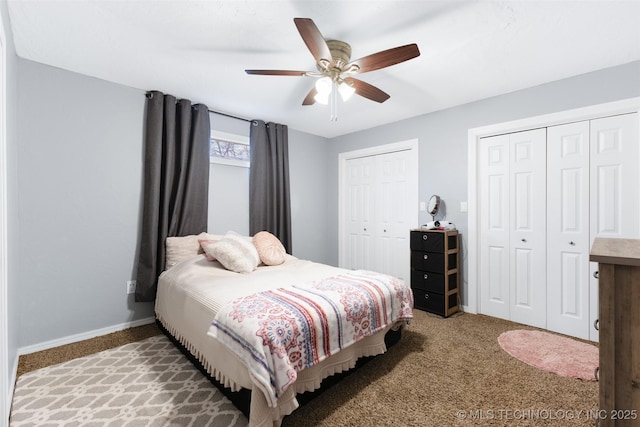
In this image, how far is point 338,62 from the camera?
188 cm

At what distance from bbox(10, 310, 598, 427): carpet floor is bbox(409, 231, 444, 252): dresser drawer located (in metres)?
0.95

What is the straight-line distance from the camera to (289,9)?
1.67 meters

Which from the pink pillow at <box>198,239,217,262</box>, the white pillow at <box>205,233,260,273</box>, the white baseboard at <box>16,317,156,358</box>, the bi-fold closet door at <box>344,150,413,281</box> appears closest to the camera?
the white baseboard at <box>16,317,156,358</box>

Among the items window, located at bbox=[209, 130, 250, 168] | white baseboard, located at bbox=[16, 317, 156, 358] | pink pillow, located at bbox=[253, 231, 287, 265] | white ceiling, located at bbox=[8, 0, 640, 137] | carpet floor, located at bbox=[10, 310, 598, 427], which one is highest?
white ceiling, located at bbox=[8, 0, 640, 137]

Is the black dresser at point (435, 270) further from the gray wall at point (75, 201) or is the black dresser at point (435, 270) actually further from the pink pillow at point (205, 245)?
the gray wall at point (75, 201)

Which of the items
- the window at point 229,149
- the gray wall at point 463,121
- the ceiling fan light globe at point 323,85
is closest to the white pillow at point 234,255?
the window at point 229,149

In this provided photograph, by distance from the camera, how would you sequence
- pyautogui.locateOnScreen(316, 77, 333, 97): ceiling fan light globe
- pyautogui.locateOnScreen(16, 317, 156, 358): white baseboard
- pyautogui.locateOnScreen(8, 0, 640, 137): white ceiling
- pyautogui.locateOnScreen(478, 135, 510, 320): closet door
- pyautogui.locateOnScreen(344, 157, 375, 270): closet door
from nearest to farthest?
1. pyautogui.locateOnScreen(8, 0, 640, 137): white ceiling
2. pyautogui.locateOnScreen(316, 77, 333, 97): ceiling fan light globe
3. pyautogui.locateOnScreen(16, 317, 156, 358): white baseboard
4. pyautogui.locateOnScreen(478, 135, 510, 320): closet door
5. pyautogui.locateOnScreen(344, 157, 375, 270): closet door

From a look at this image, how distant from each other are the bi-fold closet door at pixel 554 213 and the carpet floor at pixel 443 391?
2.70 feet

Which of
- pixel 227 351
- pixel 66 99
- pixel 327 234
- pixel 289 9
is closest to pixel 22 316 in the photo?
pixel 66 99

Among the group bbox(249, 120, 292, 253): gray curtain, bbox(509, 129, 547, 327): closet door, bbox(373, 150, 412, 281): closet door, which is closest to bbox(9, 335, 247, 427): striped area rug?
bbox(249, 120, 292, 253): gray curtain

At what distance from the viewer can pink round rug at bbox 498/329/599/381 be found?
1.98 m

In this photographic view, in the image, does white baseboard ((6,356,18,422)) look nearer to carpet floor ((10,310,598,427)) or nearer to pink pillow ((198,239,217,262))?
carpet floor ((10,310,598,427))

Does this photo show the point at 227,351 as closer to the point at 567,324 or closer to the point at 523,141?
the point at 567,324

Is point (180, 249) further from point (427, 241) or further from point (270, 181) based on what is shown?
point (427, 241)
